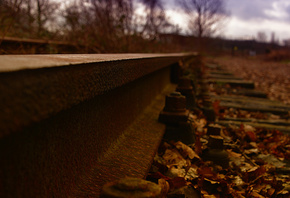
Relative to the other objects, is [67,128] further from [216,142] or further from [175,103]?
[216,142]

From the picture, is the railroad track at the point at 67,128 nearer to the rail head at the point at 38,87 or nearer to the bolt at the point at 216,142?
the rail head at the point at 38,87

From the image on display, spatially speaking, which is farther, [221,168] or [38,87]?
[221,168]

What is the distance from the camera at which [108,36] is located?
5516 millimetres

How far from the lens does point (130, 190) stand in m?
0.67

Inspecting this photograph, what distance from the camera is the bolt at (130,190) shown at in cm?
65

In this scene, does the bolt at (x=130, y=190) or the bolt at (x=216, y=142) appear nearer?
the bolt at (x=130, y=190)

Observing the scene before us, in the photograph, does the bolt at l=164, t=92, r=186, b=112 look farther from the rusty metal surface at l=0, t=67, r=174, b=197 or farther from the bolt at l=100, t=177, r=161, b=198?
the bolt at l=100, t=177, r=161, b=198

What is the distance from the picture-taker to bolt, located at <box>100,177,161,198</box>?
654 millimetres

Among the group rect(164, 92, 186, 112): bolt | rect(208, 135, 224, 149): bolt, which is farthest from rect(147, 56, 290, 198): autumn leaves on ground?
rect(164, 92, 186, 112): bolt

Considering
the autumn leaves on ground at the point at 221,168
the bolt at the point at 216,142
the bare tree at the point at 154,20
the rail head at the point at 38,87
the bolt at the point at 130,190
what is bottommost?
the autumn leaves on ground at the point at 221,168

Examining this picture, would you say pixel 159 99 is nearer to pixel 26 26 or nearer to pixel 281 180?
pixel 281 180

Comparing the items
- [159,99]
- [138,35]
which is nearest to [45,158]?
[159,99]

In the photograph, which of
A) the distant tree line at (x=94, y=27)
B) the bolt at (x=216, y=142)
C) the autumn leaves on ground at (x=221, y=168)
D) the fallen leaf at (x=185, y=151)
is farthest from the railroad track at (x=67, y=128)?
the distant tree line at (x=94, y=27)

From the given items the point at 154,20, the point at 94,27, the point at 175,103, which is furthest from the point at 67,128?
the point at 154,20
